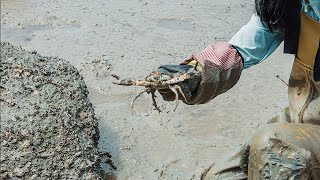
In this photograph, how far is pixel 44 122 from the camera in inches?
113

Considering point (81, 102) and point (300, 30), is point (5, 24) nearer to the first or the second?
point (81, 102)

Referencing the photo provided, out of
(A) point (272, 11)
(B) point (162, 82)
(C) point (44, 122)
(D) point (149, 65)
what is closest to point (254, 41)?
(A) point (272, 11)

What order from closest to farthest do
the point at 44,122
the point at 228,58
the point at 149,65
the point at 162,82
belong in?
the point at 162,82
the point at 228,58
the point at 44,122
the point at 149,65

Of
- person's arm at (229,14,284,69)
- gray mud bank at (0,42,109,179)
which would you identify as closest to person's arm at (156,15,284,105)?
person's arm at (229,14,284,69)

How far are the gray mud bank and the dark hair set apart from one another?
1.19m

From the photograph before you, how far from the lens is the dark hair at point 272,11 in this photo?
2.18 metres

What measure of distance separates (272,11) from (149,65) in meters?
2.43

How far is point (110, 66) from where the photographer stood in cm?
450

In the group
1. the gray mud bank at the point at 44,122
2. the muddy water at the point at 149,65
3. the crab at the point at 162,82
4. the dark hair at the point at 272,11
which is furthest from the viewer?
the muddy water at the point at 149,65

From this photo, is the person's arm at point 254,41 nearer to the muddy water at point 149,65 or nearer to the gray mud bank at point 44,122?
the muddy water at point 149,65

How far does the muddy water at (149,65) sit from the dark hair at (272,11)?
40.6 inches

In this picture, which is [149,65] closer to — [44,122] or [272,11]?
[44,122]

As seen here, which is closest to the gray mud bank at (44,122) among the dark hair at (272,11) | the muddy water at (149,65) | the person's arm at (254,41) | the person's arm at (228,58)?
the muddy water at (149,65)

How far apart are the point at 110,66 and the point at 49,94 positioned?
1484 millimetres
